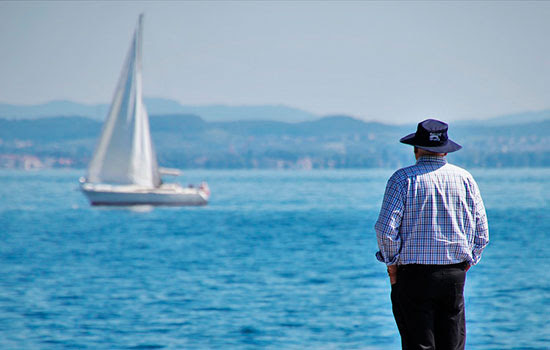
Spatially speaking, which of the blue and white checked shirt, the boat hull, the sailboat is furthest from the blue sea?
the blue and white checked shirt

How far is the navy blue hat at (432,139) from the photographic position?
4.51m

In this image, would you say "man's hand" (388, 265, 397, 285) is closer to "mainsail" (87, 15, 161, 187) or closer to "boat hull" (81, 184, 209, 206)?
"mainsail" (87, 15, 161, 187)

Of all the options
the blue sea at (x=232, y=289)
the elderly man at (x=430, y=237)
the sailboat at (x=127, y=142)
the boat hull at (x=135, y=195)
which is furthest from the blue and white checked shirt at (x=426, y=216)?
the boat hull at (x=135, y=195)

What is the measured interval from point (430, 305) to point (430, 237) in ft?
1.26

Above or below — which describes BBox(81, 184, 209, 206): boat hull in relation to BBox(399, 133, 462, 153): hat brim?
below

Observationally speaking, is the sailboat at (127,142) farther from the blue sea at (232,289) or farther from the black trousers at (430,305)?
the black trousers at (430,305)

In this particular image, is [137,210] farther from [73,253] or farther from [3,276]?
[3,276]

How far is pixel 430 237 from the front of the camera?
444 cm

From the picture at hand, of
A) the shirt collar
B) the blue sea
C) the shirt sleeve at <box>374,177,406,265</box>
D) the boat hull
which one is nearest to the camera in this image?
the shirt sleeve at <box>374,177,406,265</box>

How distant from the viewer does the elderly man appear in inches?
175

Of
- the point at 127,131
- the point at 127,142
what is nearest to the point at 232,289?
the point at 127,142

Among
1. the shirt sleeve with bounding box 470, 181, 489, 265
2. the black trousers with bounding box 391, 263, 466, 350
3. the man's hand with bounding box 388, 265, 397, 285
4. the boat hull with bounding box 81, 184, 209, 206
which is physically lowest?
the boat hull with bounding box 81, 184, 209, 206

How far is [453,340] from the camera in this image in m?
4.58

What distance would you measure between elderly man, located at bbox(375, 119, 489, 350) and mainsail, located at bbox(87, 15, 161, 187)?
44.3m
